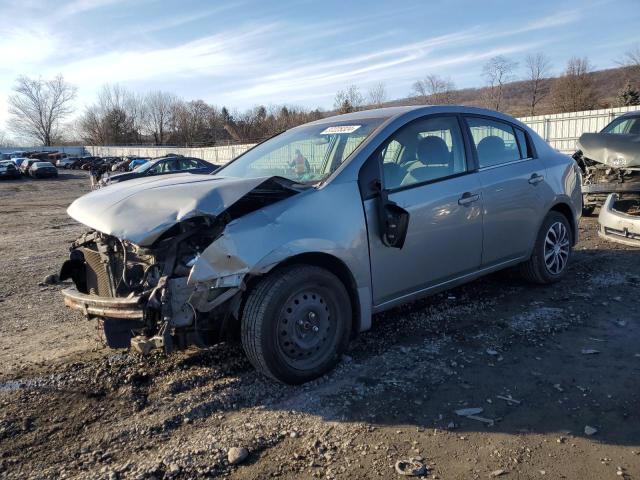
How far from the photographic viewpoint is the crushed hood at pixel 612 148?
27.1 ft

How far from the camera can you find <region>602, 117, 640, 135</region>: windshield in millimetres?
9326

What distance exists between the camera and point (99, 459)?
2764mm

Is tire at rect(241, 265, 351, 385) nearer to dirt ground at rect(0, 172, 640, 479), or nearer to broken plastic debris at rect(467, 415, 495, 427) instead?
dirt ground at rect(0, 172, 640, 479)

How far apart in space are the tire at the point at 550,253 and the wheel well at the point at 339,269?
7.71 feet

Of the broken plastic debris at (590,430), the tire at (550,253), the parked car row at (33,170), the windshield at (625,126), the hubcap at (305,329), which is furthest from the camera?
the parked car row at (33,170)

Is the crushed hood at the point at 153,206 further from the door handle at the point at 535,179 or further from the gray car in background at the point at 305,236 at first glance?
the door handle at the point at 535,179

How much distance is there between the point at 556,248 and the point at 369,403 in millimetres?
3166

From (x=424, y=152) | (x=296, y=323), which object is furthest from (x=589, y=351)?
(x=296, y=323)

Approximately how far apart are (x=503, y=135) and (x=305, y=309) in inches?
110

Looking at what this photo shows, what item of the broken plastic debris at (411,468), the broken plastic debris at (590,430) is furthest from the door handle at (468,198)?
the broken plastic debris at (411,468)

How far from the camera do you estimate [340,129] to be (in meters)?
4.32

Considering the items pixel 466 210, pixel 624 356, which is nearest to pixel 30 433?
pixel 466 210

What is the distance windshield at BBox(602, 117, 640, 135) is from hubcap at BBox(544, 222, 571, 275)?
16.6 ft

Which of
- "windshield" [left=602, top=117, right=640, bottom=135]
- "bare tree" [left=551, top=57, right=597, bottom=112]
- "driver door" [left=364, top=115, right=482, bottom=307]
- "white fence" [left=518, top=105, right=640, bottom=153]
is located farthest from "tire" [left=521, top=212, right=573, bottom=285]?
"bare tree" [left=551, top=57, right=597, bottom=112]
